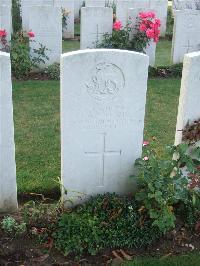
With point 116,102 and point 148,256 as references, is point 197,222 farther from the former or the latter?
point 116,102

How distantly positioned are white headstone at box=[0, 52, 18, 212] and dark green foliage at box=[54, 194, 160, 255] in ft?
1.98

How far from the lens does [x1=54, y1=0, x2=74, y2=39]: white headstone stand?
1198cm

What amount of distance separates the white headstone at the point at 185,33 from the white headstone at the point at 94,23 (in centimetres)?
138

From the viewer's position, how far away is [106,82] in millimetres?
3941

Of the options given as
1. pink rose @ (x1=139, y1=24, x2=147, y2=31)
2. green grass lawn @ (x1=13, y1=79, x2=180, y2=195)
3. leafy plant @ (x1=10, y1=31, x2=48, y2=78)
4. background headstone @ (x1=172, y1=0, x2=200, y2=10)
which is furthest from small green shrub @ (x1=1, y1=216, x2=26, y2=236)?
background headstone @ (x1=172, y1=0, x2=200, y2=10)

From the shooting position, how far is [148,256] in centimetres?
385

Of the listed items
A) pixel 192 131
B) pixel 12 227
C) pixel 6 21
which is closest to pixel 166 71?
pixel 6 21

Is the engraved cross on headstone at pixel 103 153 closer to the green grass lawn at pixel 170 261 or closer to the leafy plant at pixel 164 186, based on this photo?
the leafy plant at pixel 164 186

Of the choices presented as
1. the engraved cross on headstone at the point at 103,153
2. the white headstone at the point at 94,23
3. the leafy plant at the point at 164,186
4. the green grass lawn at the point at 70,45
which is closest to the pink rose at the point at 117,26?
the white headstone at the point at 94,23

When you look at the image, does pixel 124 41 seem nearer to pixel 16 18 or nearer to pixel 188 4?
pixel 16 18

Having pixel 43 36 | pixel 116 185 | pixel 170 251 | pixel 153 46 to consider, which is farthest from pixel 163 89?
pixel 170 251

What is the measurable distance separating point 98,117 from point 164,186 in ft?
2.79

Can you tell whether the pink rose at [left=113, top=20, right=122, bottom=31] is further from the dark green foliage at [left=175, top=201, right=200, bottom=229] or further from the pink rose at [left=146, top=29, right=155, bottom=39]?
the dark green foliage at [left=175, top=201, right=200, bottom=229]

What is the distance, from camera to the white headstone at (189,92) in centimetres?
399
